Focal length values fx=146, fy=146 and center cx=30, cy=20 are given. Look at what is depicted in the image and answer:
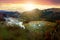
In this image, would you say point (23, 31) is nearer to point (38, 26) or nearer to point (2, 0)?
point (38, 26)

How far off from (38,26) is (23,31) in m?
0.22

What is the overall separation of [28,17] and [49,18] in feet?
0.98

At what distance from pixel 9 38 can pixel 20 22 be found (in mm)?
272

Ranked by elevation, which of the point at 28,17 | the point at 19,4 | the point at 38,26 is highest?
the point at 19,4

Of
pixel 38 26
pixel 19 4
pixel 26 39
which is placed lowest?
pixel 26 39

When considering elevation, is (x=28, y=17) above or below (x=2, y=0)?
below

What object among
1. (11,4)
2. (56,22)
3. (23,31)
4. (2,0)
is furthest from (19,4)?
(56,22)

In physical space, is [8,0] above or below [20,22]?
above

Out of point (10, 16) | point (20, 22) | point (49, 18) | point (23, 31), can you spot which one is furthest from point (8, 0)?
point (49, 18)

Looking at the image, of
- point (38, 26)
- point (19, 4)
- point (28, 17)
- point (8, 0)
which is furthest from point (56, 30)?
point (8, 0)

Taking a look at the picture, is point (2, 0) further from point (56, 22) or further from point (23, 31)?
point (56, 22)

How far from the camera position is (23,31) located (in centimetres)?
204

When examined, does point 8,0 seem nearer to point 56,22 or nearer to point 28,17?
point 28,17

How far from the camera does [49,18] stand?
208cm
